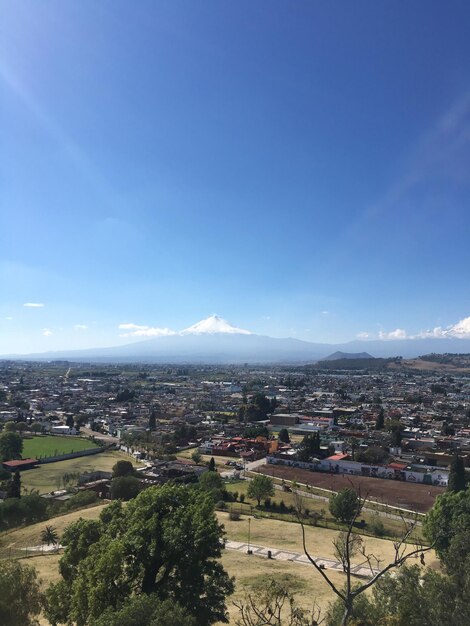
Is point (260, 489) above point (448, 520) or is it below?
below

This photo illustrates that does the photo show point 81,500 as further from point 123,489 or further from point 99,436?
point 99,436

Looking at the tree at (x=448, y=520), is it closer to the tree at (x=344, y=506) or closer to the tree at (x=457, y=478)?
the tree at (x=344, y=506)

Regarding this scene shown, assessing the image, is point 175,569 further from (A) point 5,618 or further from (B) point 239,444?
(B) point 239,444

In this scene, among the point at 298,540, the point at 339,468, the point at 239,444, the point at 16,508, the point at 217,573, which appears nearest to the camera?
the point at 217,573

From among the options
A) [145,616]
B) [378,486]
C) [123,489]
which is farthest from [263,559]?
[378,486]

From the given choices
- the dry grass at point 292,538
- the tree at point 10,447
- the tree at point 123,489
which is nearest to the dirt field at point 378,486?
the dry grass at point 292,538

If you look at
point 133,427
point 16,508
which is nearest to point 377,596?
point 16,508

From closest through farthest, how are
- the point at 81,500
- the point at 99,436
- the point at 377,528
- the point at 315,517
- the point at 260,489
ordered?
the point at 377,528 → the point at 315,517 → the point at 81,500 → the point at 260,489 → the point at 99,436

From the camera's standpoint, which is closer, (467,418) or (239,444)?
(239,444)
